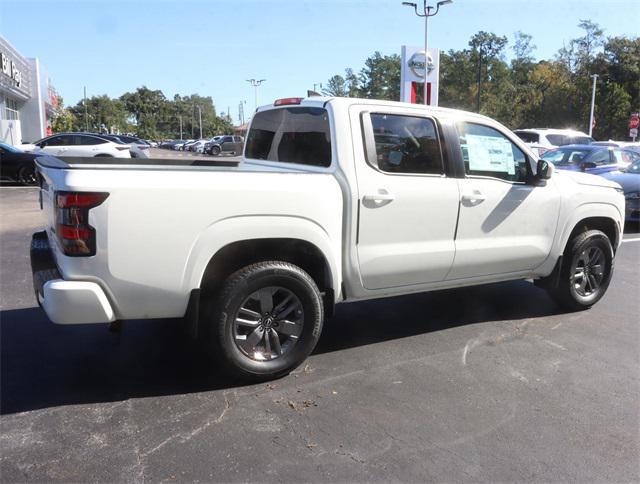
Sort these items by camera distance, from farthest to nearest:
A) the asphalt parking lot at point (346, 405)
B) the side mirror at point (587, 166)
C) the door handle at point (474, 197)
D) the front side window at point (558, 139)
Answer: the front side window at point (558, 139) < the side mirror at point (587, 166) < the door handle at point (474, 197) < the asphalt parking lot at point (346, 405)

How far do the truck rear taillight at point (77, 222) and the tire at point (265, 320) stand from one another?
2.84 ft

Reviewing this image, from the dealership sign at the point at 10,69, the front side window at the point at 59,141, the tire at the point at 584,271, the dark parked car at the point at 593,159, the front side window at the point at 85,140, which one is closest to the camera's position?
the tire at the point at 584,271

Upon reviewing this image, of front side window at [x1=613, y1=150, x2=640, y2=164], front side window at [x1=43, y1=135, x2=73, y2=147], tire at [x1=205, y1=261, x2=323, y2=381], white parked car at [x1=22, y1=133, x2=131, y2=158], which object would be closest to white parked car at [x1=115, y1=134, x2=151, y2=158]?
white parked car at [x1=22, y1=133, x2=131, y2=158]

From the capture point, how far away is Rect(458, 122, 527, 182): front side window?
4.62 m

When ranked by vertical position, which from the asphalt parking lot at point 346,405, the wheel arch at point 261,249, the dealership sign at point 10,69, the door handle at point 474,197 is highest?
the dealership sign at point 10,69

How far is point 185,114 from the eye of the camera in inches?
5477

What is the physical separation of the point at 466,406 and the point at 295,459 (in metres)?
1.23

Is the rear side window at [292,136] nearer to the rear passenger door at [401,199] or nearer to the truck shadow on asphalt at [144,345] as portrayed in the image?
the rear passenger door at [401,199]

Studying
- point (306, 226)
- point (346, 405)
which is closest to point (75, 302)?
point (306, 226)

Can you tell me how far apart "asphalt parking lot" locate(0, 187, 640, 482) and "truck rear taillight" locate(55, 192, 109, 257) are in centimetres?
102

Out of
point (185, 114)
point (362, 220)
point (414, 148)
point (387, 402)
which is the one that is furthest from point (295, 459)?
point (185, 114)

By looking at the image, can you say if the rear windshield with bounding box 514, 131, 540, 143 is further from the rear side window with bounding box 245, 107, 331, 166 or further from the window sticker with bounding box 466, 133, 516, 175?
the rear side window with bounding box 245, 107, 331, 166

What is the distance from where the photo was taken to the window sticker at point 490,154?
183 inches

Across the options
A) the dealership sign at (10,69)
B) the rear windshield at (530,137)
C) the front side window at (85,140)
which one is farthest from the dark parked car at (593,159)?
the dealership sign at (10,69)
